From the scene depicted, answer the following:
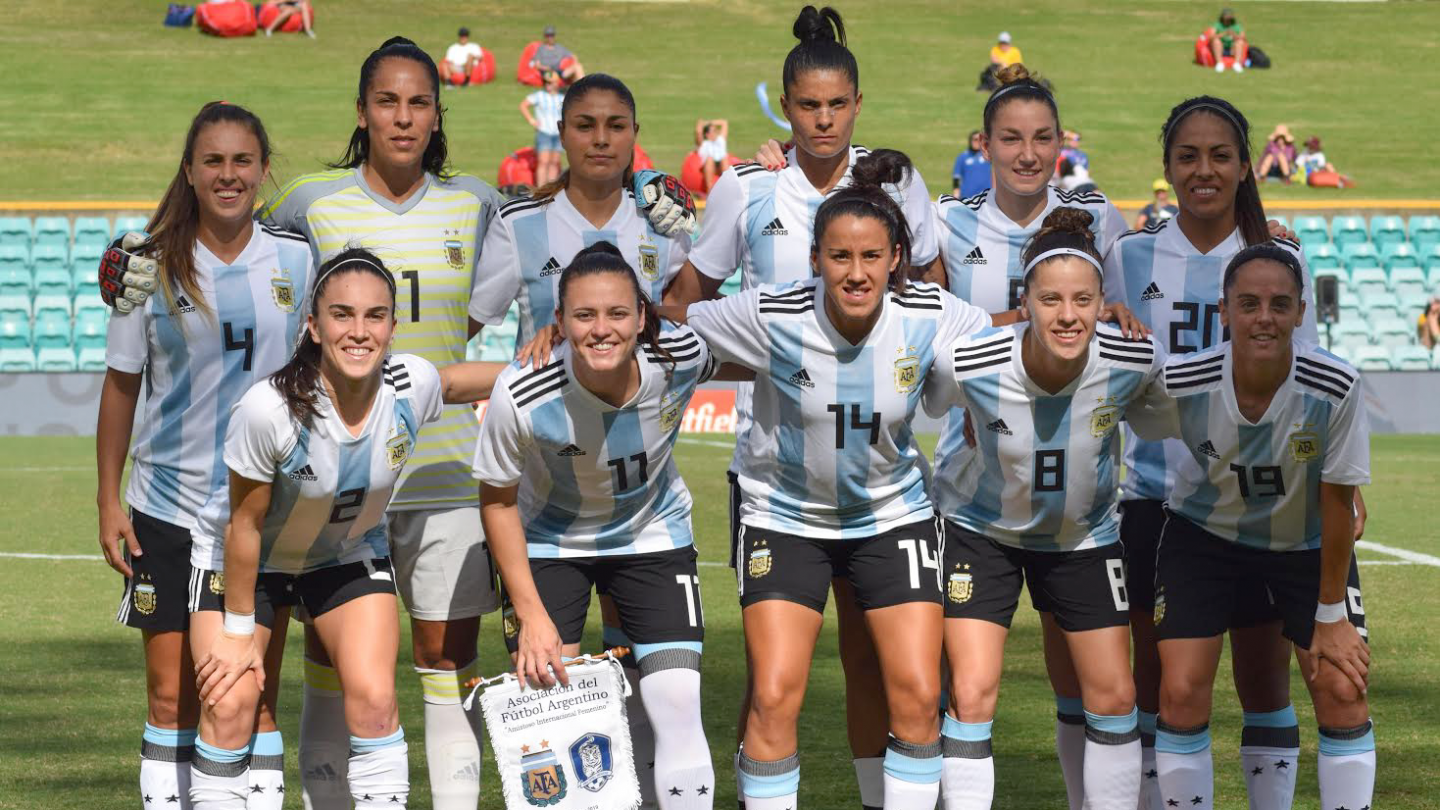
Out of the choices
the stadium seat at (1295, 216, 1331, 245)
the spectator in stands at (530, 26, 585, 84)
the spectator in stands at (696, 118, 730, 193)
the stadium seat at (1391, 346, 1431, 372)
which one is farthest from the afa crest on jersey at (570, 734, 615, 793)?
the spectator in stands at (530, 26, 585, 84)

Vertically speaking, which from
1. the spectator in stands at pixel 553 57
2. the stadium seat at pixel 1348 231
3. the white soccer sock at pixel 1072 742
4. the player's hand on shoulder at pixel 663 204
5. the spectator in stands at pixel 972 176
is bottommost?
the white soccer sock at pixel 1072 742

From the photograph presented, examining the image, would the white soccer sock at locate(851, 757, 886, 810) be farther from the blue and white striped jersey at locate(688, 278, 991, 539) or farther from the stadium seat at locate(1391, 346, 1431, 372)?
the stadium seat at locate(1391, 346, 1431, 372)

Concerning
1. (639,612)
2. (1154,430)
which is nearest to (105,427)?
(639,612)

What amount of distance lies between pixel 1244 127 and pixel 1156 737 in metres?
1.86

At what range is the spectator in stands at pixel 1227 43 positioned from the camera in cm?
3722

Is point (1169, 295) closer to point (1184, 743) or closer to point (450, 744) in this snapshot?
point (1184, 743)

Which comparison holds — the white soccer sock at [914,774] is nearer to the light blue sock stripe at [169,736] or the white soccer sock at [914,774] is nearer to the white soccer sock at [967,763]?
the white soccer sock at [967,763]

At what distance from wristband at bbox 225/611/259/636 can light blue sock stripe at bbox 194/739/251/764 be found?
A: 320 millimetres

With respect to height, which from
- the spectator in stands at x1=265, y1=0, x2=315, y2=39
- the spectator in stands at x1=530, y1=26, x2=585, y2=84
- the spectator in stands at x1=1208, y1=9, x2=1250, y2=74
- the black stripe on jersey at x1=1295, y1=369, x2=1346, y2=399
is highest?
the spectator in stands at x1=265, y1=0, x2=315, y2=39

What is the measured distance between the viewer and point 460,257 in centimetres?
528

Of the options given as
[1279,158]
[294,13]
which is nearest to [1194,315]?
[1279,158]

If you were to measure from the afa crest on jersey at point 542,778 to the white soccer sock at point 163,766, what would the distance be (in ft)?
3.31

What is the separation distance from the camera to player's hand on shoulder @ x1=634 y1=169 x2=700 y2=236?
538 centimetres

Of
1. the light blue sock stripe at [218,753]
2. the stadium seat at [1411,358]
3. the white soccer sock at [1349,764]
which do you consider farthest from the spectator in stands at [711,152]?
the light blue sock stripe at [218,753]
